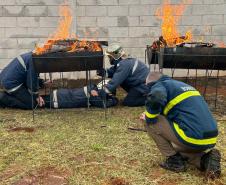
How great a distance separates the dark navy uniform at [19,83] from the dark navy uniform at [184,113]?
10.5 feet

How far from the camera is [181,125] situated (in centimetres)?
500

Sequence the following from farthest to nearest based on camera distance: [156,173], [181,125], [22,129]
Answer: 1. [22,129]
2. [156,173]
3. [181,125]

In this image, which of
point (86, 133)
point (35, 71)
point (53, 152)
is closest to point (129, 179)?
point (53, 152)

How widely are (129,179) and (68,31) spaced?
5995 millimetres

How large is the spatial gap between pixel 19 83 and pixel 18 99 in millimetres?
338

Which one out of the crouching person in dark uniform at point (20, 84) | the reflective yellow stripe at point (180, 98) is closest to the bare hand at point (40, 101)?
the crouching person in dark uniform at point (20, 84)

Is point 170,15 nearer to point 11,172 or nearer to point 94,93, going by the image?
point 94,93

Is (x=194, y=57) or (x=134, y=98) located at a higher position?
(x=194, y=57)

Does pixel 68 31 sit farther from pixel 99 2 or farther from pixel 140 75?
pixel 140 75

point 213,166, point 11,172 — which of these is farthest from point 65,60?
point 213,166

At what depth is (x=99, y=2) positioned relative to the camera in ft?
33.7

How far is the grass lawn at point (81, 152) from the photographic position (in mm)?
4980

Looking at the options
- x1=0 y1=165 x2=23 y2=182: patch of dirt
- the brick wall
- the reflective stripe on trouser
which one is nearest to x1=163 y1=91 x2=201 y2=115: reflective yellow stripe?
the reflective stripe on trouser

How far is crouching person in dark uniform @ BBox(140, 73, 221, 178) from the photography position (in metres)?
4.91
